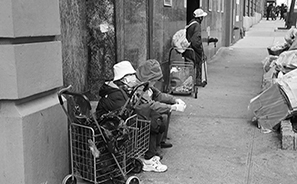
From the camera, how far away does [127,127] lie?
376cm

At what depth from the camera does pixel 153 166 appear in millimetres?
4504

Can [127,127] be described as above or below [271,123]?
above

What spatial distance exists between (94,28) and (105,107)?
239cm

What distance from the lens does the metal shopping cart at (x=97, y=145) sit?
11.8 ft

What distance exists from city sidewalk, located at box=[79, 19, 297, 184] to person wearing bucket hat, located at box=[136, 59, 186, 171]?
0.24m

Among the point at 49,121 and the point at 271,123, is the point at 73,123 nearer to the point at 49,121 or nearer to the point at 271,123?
the point at 49,121

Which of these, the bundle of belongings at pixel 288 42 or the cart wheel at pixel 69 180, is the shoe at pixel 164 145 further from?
the bundle of belongings at pixel 288 42

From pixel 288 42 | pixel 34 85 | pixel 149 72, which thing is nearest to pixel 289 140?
pixel 149 72

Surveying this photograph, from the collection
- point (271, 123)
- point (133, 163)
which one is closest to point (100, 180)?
point (133, 163)

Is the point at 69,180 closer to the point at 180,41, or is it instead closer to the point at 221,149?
the point at 221,149

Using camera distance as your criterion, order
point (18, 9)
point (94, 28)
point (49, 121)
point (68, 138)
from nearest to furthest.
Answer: point (18, 9)
point (49, 121)
point (68, 138)
point (94, 28)

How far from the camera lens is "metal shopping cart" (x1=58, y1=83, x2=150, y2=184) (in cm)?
361

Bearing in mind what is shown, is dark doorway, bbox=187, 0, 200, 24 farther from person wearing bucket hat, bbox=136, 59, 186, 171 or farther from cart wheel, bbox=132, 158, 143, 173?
cart wheel, bbox=132, 158, 143, 173

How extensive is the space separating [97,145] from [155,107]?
52.0 inches
